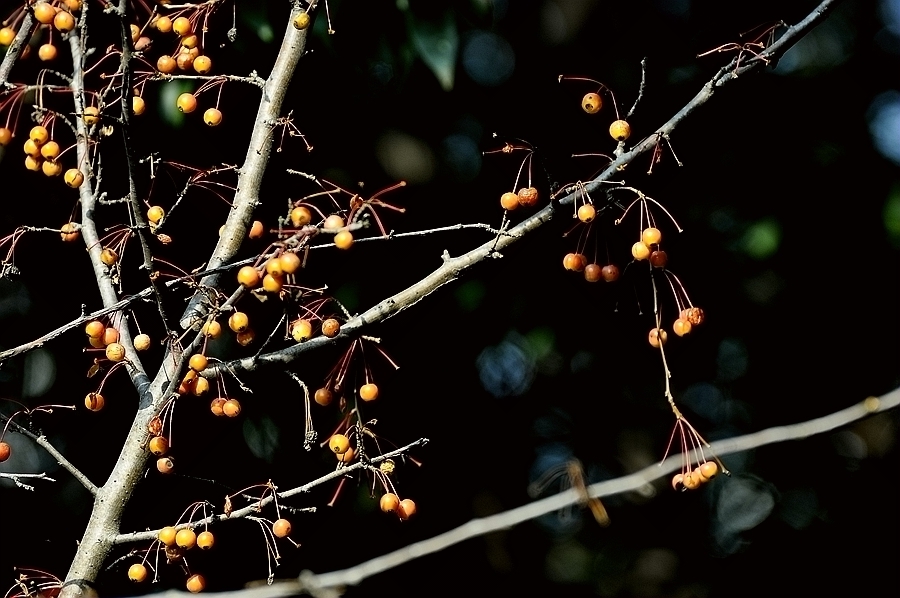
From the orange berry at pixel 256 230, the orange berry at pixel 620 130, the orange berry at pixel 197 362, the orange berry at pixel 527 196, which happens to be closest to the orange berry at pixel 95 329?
the orange berry at pixel 197 362

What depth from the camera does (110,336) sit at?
44.1 inches

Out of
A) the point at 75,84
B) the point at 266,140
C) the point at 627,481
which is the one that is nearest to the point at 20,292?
the point at 75,84

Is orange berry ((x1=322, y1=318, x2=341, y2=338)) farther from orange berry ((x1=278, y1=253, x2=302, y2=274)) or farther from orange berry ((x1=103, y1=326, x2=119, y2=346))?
orange berry ((x1=103, y1=326, x2=119, y2=346))

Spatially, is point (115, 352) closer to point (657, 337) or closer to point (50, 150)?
point (50, 150)

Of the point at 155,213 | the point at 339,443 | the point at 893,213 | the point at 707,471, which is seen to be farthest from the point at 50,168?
the point at 893,213

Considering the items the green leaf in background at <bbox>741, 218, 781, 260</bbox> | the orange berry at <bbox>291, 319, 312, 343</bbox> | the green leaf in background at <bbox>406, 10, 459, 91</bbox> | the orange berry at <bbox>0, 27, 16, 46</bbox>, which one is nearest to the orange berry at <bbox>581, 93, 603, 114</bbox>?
the green leaf in background at <bbox>406, 10, 459, 91</bbox>

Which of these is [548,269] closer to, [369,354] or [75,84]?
[369,354]

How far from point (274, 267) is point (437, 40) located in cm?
69

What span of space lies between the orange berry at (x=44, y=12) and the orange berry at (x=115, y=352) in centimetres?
43

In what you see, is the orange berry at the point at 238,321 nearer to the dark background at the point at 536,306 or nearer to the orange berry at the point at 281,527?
the orange berry at the point at 281,527

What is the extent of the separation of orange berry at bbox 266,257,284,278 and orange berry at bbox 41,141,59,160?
513 millimetres

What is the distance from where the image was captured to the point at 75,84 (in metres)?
1.18

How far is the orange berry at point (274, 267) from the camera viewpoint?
886 mm

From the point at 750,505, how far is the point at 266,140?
205 centimetres
